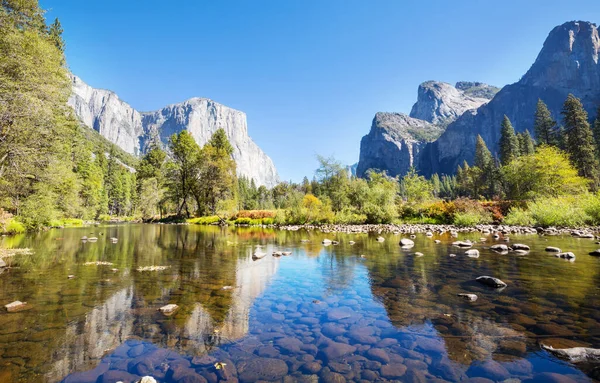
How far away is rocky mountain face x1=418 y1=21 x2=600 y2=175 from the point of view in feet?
481

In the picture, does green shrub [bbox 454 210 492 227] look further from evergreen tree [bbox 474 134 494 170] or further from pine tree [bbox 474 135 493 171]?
evergreen tree [bbox 474 134 494 170]

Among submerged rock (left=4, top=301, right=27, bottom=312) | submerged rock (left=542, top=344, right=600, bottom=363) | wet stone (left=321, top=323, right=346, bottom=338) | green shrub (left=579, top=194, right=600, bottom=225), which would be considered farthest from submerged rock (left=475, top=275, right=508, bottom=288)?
green shrub (left=579, top=194, right=600, bottom=225)

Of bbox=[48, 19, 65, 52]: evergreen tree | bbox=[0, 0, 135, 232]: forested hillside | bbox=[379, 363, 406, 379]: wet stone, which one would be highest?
bbox=[48, 19, 65, 52]: evergreen tree

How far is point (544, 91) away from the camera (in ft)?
520

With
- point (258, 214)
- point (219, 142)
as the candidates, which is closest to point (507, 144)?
point (258, 214)

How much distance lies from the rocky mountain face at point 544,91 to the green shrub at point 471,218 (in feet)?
547

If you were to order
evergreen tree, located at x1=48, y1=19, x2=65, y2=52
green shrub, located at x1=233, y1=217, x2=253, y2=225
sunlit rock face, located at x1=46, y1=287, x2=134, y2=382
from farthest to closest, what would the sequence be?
green shrub, located at x1=233, y1=217, x2=253, y2=225 < evergreen tree, located at x1=48, y1=19, x2=65, y2=52 < sunlit rock face, located at x1=46, y1=287, x2=134, y2=382

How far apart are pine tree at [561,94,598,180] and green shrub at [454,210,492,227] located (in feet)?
99.3

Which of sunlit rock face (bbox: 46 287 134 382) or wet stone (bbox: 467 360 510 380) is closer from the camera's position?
wet stone (bbox: 467 360 510 380)

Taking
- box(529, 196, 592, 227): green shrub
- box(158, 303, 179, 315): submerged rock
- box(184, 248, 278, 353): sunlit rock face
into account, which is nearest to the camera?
box(184, 248, 278, 353): sunlit rock face

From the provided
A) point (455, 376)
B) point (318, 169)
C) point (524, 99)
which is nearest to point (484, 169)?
point (318, 169)

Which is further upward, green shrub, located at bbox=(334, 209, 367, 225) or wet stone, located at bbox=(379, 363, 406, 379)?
green shrub, located at bbox=(334, 209, 367, 225)

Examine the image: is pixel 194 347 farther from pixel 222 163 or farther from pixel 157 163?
pixel 157 163

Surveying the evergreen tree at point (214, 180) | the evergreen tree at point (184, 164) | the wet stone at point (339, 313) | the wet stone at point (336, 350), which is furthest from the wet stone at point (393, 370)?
the evergreen tree at point (184, 164)
